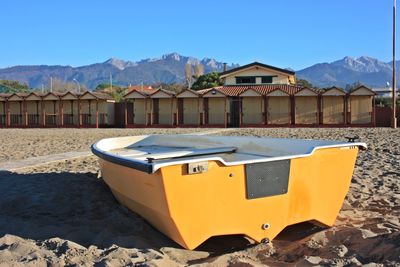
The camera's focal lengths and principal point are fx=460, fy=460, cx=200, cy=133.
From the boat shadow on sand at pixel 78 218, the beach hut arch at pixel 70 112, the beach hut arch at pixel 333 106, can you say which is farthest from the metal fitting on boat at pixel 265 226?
the beach hut arch at pixel 70 112

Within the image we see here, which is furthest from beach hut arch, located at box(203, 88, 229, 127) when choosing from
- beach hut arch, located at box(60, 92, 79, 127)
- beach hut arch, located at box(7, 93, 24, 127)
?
beach hut arch, located at box(7, 93, 24, 127)

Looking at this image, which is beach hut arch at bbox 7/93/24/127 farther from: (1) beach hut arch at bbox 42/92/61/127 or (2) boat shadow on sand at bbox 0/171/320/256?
(2) boat shadow on sand at bbox 0/171/320/256

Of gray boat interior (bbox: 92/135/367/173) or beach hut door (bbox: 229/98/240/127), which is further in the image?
beach hut door (bbox: 229/98/240/127)

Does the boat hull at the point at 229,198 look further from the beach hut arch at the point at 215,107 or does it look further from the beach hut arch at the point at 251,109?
the beach hut arch at the point at 215,107

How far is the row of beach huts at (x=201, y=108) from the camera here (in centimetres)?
3359

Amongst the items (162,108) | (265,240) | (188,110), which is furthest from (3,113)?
(265,240)

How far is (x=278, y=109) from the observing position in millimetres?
34844

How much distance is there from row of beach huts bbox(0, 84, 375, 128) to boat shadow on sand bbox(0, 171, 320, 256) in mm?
27423

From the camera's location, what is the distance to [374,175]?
348 inches

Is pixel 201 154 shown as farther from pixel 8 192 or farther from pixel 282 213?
pixel 8 192

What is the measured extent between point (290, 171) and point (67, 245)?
2546mm

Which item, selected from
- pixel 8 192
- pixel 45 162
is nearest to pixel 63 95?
pixel 45 162

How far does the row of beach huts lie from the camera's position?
110 ft

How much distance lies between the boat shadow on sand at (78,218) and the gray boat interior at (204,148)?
0.78m
